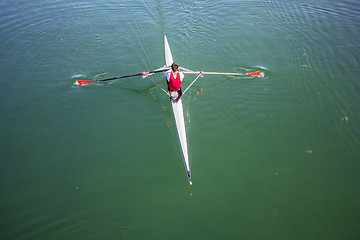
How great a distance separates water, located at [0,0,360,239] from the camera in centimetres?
424

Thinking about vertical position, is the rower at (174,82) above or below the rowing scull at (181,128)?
above

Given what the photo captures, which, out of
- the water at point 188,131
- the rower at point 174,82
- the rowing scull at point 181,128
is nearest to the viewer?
the water at point 188,131

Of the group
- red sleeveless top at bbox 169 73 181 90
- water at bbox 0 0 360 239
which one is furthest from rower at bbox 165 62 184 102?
water at bbox 0 0 360 239

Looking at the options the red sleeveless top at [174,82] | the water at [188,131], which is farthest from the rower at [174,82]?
the water at [188,131]

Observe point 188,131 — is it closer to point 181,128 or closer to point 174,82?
point 181,128

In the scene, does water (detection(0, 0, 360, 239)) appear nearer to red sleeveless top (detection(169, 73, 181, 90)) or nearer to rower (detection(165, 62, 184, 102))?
Answer: rower (detection(165, 62, 184, 102))

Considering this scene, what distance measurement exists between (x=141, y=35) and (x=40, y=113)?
5.24 meters

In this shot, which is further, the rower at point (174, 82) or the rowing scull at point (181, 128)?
the rower at point (174, 82)

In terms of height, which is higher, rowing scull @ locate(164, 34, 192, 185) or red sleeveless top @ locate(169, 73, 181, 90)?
red sleeveless top @ locate(169, 73, 181, 90)

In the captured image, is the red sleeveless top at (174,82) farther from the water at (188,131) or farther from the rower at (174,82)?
the water at (188,131)

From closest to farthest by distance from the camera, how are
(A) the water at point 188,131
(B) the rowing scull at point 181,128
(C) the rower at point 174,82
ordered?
1. (A) the water at point 188,131
2. (B) the rowing scull at point 181,128
3. (C) the rower at point 174,82

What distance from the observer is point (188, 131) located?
225 inches

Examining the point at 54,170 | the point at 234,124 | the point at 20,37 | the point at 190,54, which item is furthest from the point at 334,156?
the point at 20,37

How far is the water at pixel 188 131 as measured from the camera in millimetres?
4242
